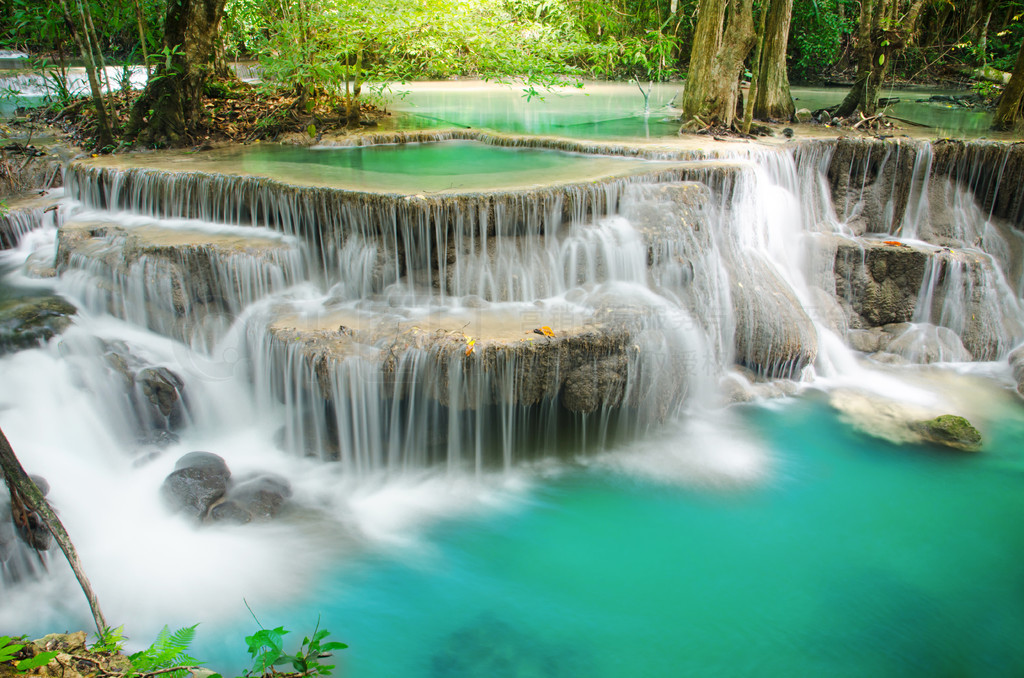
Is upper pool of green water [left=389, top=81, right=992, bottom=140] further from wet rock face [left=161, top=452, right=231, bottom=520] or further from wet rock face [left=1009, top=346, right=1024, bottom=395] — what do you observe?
wet rock face [left=161, top=452, right=231, bottom=520]

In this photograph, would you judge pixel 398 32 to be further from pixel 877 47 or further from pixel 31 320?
pixel 877 47

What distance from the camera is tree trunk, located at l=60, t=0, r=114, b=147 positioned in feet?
29.9

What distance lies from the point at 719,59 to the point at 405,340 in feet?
A: 25.9

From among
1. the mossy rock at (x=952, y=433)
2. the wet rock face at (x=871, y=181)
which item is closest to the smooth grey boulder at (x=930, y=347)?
the mossy rock at (x=952, y=433)

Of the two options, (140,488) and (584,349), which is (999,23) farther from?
(140,488)

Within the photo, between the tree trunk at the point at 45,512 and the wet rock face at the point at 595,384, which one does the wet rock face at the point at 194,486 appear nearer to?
→ the tree trunk at the point at 45,512

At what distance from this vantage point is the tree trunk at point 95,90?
9.12 metres

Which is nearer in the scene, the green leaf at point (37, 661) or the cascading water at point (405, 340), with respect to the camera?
the green leaf at point (37, 661)

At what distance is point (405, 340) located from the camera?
5.51 meters

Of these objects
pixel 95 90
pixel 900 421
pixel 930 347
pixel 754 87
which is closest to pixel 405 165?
pixel 95 90

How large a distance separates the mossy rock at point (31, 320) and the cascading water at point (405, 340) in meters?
0.13

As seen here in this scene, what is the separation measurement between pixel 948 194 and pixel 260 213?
28.9ft

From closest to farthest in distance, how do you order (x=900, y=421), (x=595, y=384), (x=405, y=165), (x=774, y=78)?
(x=595, y=384)
(x=900, y=421)
(x=405, y=165)
(x=774, y=78)

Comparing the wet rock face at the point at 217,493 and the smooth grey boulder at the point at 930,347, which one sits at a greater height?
the smooth grey boulder at the point at 930,347
